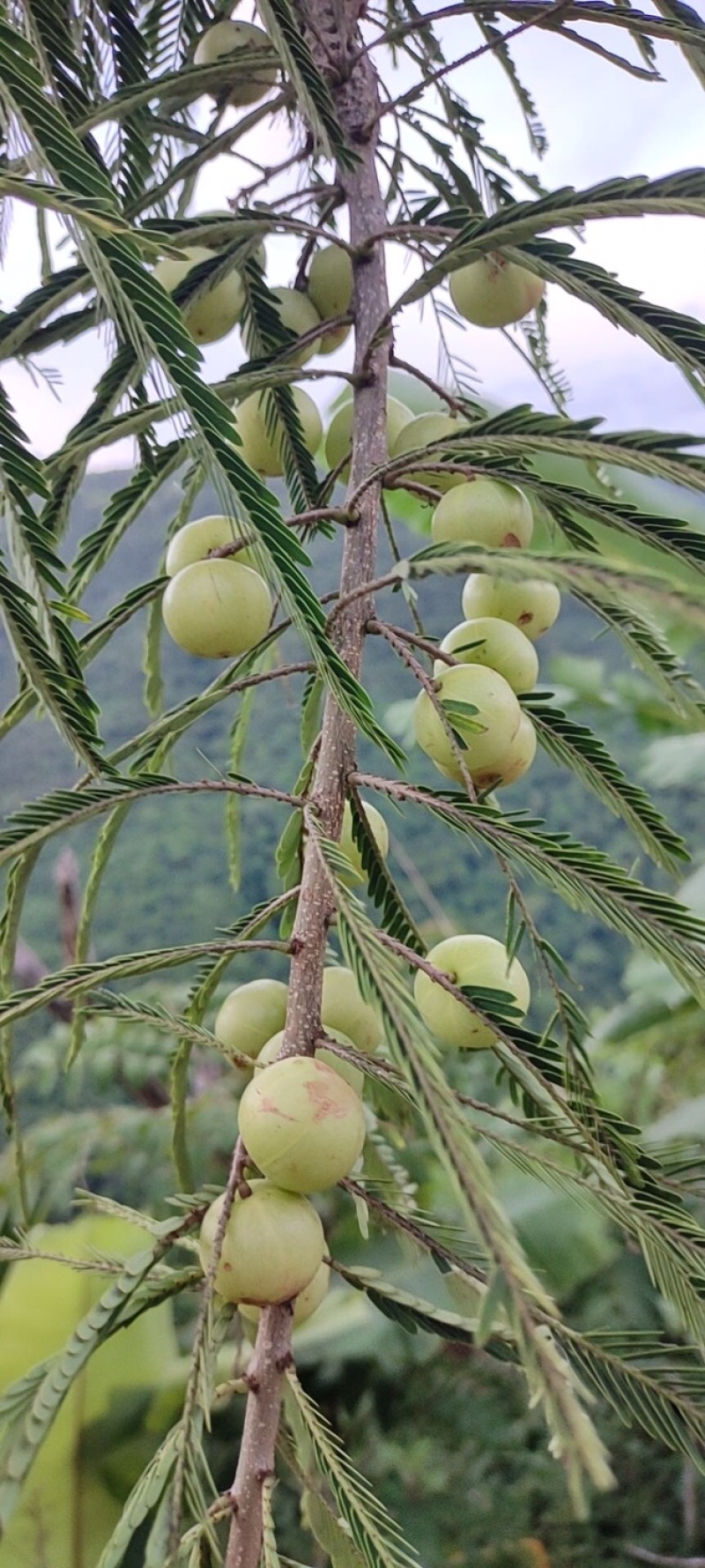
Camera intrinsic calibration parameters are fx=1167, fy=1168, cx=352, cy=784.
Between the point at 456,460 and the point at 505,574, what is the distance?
0.48 feet

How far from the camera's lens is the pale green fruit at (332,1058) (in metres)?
0.42

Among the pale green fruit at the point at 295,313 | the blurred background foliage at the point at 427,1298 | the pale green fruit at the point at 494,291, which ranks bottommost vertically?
the blurred background foliage at the point at 427,1298

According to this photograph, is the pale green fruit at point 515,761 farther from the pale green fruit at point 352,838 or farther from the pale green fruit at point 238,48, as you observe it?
the pale green fruit at point 238,48

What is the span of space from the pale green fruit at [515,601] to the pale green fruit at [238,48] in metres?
0.29

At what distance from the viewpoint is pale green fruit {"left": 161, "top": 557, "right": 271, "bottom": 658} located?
0.45 m

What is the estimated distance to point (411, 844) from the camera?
12.6ft

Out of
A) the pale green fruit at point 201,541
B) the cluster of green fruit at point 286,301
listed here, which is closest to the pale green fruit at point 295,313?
the cluster of green fruit at point 286,301

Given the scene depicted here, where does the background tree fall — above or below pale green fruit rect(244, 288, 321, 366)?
below

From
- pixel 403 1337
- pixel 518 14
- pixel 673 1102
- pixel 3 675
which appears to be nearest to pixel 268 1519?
pixel 518 14

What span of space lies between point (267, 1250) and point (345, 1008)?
0.40 ft

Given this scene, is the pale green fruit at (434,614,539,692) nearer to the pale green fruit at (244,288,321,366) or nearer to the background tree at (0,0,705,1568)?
the background tree at (0,0,705,1568)

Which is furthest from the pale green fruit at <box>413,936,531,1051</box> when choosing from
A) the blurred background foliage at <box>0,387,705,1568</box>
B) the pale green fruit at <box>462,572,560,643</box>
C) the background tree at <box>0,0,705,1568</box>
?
the blurred background foliage at <box>0,387,705,1568</box>

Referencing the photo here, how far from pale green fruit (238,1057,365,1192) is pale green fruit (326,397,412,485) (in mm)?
299

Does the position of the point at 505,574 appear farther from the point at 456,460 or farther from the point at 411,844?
the point at 411,844
